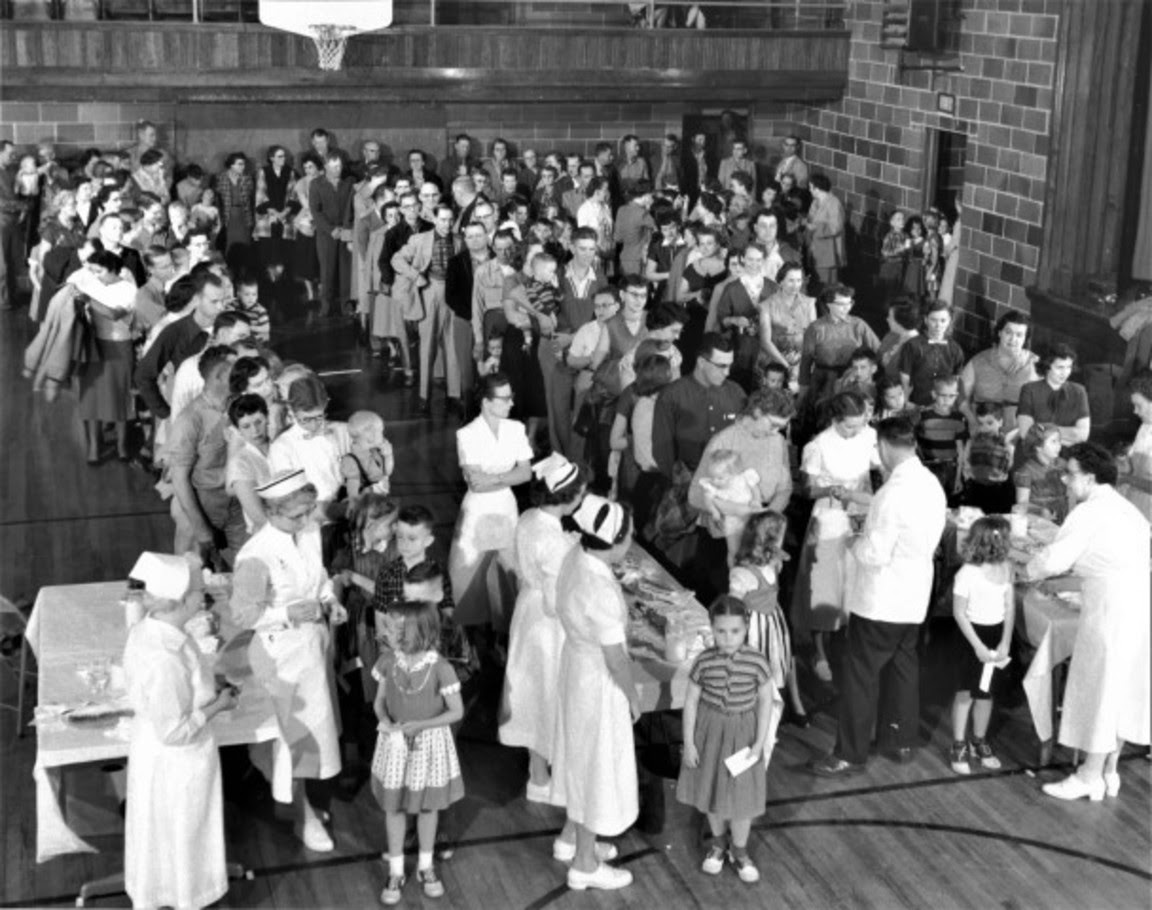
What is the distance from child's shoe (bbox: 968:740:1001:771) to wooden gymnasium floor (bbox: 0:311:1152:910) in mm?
58

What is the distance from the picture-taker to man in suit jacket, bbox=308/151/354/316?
1658cm

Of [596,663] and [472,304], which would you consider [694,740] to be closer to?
[596,663]

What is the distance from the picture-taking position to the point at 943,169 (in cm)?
1720

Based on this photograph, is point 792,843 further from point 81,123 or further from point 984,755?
point 81,123

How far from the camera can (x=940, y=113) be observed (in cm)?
1669

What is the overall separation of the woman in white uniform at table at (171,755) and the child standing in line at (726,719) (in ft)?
6.05

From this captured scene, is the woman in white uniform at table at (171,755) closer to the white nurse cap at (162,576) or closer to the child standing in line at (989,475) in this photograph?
the white nurse cap at (162,576)

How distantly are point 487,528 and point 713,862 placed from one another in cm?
211

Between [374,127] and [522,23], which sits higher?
[522,23]

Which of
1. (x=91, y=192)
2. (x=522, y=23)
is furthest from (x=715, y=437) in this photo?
(x=522, y=23)

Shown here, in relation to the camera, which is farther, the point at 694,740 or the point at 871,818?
the point at 871,818

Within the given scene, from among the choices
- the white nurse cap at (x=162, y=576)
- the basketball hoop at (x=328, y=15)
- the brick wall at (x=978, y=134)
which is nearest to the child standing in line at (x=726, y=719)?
the white nurse cap at (x=162, y=576)

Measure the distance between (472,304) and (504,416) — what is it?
12.0ft

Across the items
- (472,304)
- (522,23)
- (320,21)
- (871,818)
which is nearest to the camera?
(871,818)
